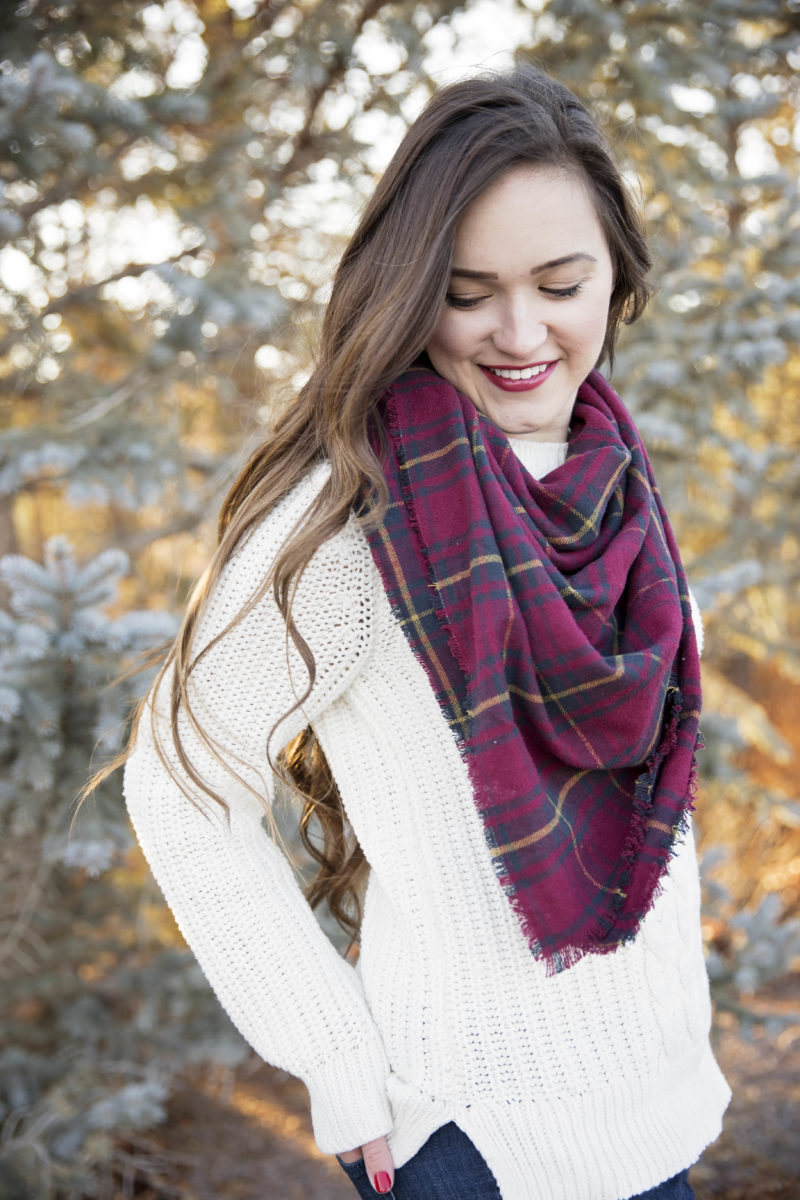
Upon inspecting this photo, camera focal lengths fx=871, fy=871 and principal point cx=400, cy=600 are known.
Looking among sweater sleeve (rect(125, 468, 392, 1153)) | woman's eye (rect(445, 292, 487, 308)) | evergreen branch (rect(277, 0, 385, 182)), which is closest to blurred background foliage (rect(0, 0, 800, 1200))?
evergreen branch (rect(277, 0, 385, 182))

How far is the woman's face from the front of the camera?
1152 millimetres

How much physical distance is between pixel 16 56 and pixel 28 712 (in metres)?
1.68

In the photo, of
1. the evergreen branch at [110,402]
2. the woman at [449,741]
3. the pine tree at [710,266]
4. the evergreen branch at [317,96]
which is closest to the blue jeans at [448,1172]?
the woman at [449,741]

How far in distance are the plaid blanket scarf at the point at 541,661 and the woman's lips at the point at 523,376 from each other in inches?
3.4

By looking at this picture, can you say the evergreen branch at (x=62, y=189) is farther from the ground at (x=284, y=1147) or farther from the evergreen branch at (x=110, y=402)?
the ground at (x=284, y=1147)

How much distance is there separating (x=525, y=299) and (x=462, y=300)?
9 centimetres

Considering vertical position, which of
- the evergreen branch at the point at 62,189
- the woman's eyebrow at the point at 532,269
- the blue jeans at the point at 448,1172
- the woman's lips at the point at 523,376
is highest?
the woman's eyebrow at the point at 532,269

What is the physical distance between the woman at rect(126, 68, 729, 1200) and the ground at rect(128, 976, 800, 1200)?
5.67 ft

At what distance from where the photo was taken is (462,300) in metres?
1.20

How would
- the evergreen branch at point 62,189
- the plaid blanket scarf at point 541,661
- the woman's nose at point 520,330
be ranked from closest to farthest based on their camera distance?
1. the plaid blanket scarf at point 541,661
2. the woman's nose at point 520,330
3. the evergreen branch at point 62,189

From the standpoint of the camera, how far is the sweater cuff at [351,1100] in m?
1.12

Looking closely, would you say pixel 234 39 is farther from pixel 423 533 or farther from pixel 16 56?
pixel 423 533

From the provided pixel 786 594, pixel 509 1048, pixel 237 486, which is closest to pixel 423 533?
pixel 237 486

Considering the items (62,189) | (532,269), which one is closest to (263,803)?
(532,269)
